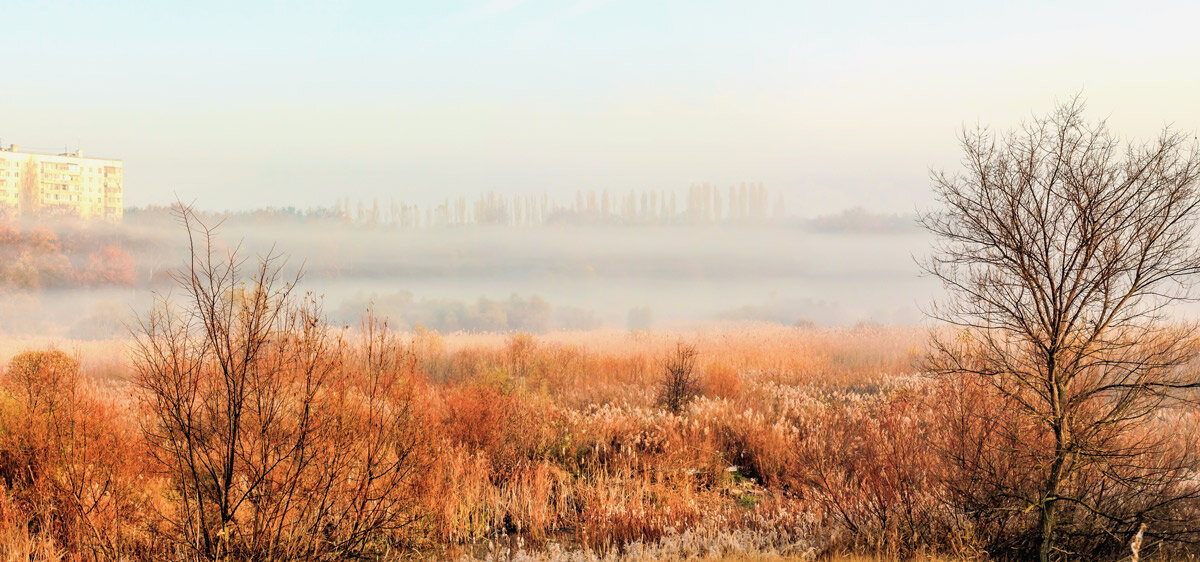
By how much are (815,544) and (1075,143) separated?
169 inches

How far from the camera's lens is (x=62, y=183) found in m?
48.9

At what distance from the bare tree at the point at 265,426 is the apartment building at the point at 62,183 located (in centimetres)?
2977

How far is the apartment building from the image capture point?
111 ft

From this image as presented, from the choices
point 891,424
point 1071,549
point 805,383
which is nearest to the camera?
point 1071,549

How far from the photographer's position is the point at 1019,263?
709cm

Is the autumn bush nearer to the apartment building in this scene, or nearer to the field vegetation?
the field vegetation

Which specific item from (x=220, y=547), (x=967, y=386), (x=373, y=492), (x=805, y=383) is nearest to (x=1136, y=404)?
(x=967, y=386)

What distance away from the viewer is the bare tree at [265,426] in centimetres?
604

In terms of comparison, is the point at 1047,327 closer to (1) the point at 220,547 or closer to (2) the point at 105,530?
(1) the point at 220,547

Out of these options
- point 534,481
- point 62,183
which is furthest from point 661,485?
point 62,183

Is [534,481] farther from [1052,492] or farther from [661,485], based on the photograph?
[1052,492]

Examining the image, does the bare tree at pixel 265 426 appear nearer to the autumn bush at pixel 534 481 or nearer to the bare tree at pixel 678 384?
the autumn bush at pixel 534 481

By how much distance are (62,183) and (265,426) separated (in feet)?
172

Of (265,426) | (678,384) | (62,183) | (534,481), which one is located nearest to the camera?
(265,426)
